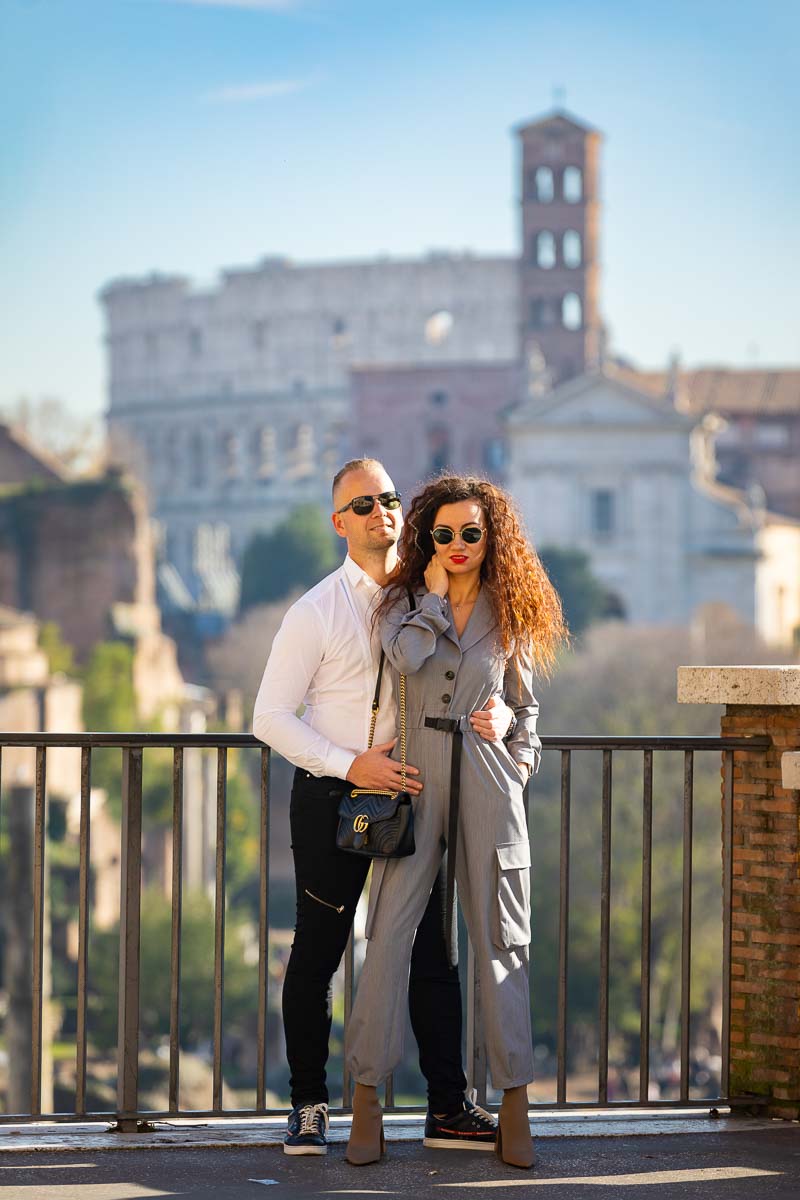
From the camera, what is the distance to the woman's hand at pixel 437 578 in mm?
4125

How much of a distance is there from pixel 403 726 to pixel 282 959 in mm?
35678

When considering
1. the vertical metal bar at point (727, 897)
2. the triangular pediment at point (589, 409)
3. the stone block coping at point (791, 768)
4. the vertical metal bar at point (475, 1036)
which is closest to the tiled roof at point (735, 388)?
the triangular pediment at point (589, 409)

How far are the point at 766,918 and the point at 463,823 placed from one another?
1.00m

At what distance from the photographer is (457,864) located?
13.5 ft

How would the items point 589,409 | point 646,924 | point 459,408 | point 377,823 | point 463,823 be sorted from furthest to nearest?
point 459,408 → point 589,409 → point 646,924 → point 463,823 → point 377,823

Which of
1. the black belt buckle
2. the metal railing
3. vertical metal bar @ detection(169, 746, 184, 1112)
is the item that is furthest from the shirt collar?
vertical metal bar @ detection(169, 746, 184, 1112)

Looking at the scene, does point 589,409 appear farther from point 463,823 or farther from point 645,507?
point 463,823

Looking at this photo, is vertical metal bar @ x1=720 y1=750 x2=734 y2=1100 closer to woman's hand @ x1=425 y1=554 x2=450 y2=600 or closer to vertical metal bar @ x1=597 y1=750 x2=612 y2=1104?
vertical metal bar @ x1=597 y1=750 x2=612 y2=1104

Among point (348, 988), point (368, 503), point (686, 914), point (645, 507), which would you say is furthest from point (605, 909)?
point (645, 507)

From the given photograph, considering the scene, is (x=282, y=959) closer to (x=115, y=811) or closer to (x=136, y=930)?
(x=115, y=811)

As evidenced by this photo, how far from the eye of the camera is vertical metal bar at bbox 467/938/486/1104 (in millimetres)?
4188

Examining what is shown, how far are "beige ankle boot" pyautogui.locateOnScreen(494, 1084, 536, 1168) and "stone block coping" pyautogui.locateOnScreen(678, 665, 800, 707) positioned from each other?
106cm

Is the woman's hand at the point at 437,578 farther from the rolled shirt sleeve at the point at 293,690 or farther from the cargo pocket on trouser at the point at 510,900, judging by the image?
the cargo pocket on trouser at the point at 510,900

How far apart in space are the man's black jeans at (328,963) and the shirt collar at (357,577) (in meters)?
0.44
